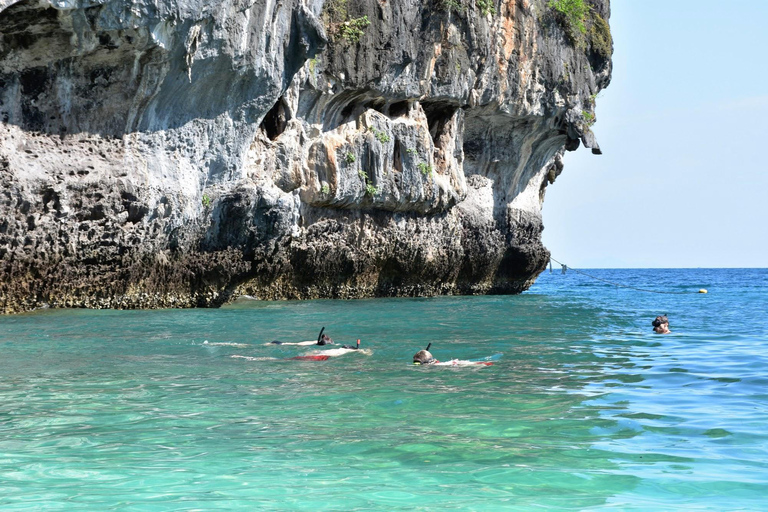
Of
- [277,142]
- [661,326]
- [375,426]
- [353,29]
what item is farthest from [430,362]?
[353,29]

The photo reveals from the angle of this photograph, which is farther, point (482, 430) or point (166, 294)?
point (166, 294)

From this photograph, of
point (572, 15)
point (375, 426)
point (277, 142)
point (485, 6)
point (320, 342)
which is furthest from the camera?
point (572, 15)

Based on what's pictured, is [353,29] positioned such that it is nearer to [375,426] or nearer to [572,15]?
[572,15]

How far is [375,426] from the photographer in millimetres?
6793

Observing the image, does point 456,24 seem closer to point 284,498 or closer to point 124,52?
point 124,52

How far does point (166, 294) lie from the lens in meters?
19.4

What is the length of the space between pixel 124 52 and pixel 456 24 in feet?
41.2

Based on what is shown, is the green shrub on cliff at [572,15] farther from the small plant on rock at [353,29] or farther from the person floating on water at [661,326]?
the person floating on water at [661,326]

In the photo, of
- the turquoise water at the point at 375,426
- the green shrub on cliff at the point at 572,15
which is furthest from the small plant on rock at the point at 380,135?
the turquoise water at the point at 375,426

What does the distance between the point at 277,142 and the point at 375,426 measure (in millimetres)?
15350

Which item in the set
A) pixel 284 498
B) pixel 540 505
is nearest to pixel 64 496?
pixel 284 498

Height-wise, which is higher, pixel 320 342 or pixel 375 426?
pixel 320 342

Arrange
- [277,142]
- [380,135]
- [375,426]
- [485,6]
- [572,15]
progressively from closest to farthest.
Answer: [375,426] → [277,142] → [380,135] → [485,6] → [572,15]

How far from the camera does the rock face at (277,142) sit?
1579 centimetres
